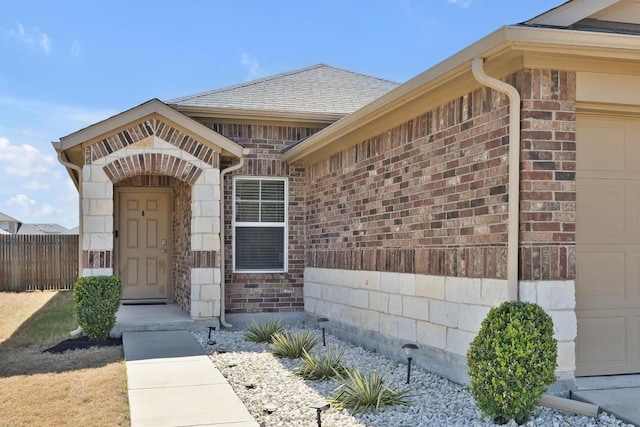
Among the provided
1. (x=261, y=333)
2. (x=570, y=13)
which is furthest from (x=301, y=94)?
(x=570, y=13)

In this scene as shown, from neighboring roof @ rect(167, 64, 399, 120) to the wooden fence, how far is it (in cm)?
854

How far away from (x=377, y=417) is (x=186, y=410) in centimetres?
169

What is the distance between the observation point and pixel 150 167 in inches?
393

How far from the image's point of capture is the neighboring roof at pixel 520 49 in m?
5.02

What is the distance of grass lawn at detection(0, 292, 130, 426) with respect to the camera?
5.33m

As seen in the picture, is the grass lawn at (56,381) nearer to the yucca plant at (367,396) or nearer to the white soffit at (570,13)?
the yucca plant at (367,396)

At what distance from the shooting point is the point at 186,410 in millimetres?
5488

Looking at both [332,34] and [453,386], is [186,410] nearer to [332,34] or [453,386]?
[453,386]

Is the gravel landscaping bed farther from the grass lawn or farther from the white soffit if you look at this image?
the white soffit

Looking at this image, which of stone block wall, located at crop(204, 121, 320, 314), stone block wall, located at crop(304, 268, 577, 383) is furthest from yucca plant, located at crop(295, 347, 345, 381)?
stone block wall, located at crop(204, 121, 320, 314)

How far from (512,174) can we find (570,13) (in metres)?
1.66

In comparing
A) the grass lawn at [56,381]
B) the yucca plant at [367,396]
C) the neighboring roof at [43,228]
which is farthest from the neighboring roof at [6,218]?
the yucca plant at [367,396]

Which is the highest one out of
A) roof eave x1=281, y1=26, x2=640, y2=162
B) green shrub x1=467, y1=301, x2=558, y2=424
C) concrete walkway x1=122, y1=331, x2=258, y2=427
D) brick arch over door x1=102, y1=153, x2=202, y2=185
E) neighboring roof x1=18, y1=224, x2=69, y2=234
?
roof eave x1=281, y1=26, x2=640, y2=162

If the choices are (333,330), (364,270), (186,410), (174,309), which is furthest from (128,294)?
(186,410)
